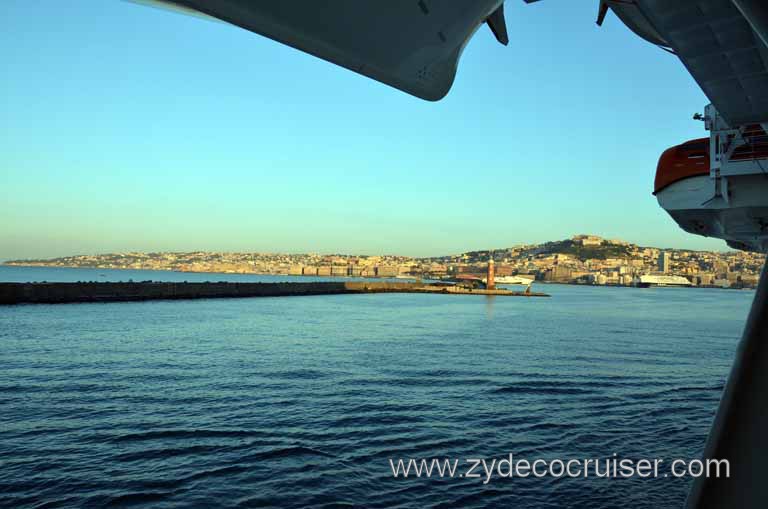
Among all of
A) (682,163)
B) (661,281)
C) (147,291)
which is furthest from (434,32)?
(661,281)

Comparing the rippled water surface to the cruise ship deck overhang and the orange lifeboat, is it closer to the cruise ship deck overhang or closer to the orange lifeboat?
the cruise ship deck overhang

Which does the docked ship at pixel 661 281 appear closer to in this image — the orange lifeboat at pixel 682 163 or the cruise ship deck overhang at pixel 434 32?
the orange lifeboat at pixel 682 163

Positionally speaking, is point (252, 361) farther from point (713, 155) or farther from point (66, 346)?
point (713, 155)

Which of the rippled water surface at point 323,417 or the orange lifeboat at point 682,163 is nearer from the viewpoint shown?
the rippled water surface at point 323,417

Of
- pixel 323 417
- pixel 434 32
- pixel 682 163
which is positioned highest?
pixel 682 163

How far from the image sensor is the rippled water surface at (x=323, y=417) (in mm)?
8547

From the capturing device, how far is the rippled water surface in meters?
8.55

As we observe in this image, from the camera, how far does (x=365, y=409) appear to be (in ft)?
44.1

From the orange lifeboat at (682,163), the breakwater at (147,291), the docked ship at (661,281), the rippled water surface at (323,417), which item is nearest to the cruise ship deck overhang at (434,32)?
the rippled water surface at (323,417)

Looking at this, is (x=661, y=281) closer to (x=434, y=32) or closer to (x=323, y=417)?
(x=323, y=417)

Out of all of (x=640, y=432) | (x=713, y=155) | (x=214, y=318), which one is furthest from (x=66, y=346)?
(x=713, y=155)

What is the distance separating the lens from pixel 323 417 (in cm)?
1259

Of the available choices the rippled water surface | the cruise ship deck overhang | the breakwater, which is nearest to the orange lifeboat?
the rippled water surface

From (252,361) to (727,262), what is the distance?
728ft
